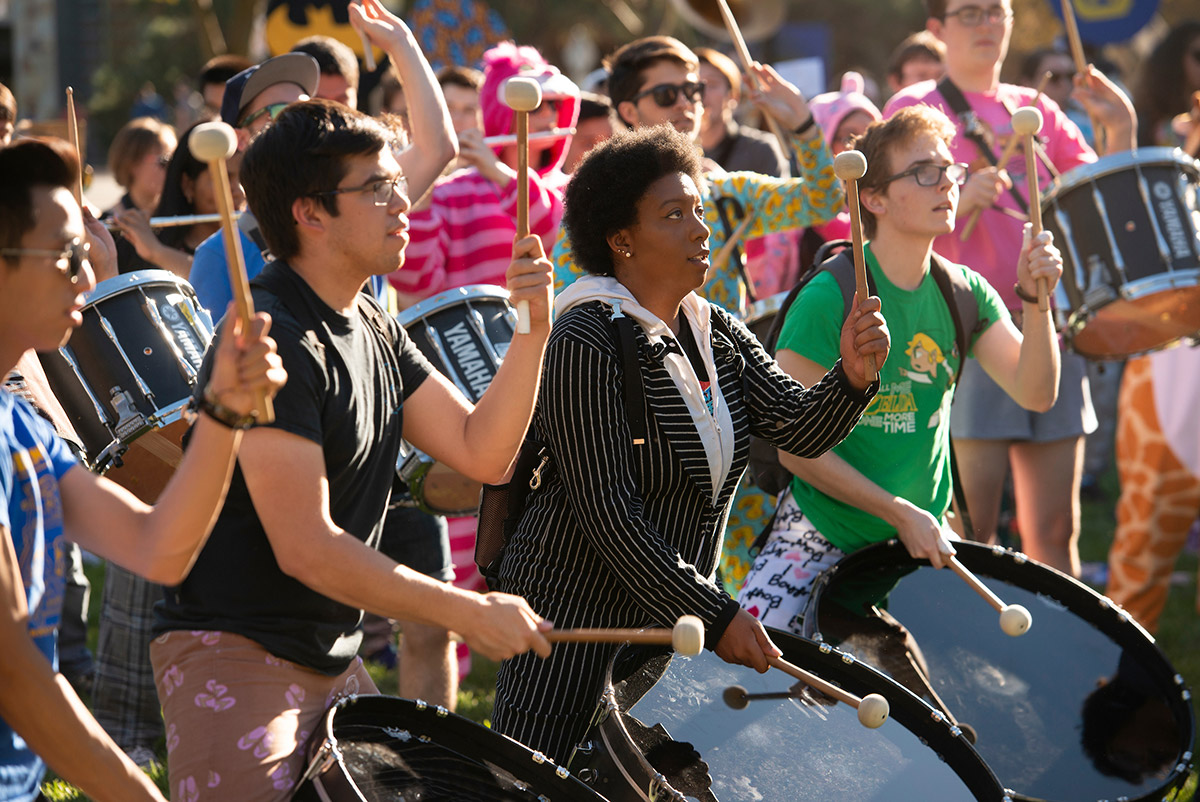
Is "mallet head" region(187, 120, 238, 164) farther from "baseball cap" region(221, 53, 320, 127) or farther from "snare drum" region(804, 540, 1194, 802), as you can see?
"baseball cap" region(221, 53, 320, 127)

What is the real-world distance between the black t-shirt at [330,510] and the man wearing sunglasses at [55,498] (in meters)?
0.24

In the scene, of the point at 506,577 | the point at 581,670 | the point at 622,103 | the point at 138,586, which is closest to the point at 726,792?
the point at 581,670

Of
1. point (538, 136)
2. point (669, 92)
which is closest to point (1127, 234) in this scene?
point (669, 92)

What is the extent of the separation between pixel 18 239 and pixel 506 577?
135cm

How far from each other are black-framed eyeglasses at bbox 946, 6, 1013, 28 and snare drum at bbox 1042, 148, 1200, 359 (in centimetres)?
85

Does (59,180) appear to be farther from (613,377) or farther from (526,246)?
(613,377)

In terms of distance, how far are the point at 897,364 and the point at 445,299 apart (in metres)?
1.22

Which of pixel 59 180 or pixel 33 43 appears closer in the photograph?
pixel 59 180

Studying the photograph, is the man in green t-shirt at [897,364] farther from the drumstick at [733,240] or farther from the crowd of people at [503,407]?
the drumstick at [733,240]

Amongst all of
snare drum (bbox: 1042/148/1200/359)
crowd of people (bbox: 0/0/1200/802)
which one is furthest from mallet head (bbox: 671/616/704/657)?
snare drum (bbox: 1042/148/1200/359)

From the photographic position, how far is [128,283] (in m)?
3.31

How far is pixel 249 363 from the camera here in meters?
1.91

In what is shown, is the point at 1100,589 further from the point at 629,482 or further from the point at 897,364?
the point at 629,482

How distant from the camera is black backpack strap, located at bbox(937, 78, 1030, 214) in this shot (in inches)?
191
